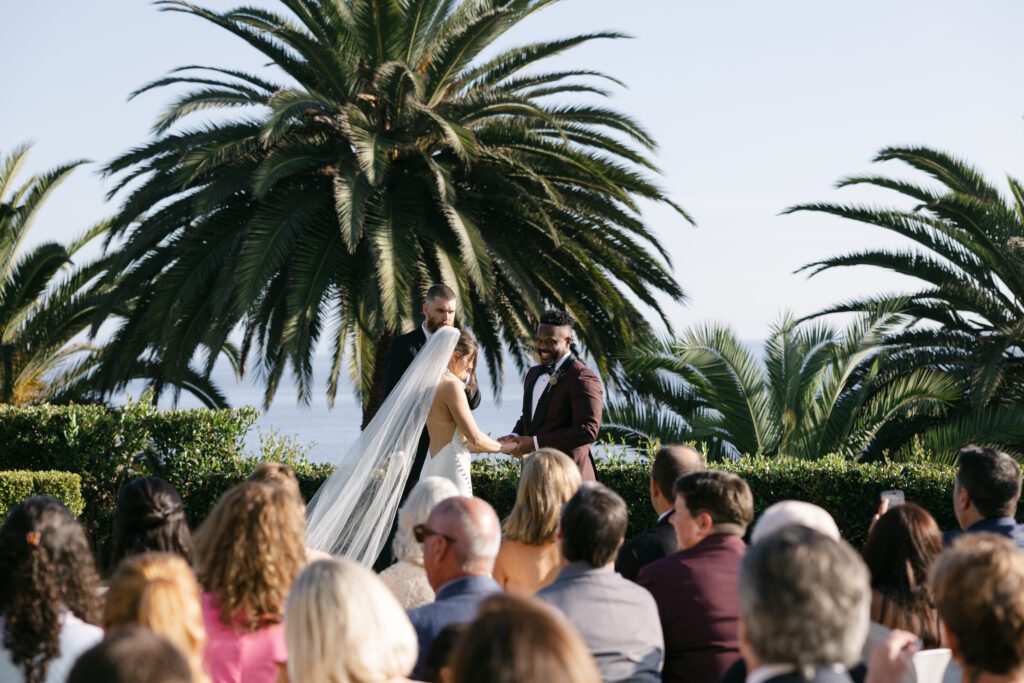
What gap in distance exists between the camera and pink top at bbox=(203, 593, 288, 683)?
355cm

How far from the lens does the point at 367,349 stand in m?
13.4

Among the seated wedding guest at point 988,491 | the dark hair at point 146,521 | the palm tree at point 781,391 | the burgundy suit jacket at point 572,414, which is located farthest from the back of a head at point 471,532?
the palm tree at point 781,391

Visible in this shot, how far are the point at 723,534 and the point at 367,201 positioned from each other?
27.7 ft

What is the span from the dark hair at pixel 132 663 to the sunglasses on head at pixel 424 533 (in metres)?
1.92

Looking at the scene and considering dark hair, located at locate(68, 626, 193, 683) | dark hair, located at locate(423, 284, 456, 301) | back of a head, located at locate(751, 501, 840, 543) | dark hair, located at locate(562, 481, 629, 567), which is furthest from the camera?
dark hair, located at locate(423, 284, 456, 301)

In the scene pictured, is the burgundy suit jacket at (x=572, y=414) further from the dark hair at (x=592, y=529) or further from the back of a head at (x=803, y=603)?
the back of a head at (x=803, y=603)

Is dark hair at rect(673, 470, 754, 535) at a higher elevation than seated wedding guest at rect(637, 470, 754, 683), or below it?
higher

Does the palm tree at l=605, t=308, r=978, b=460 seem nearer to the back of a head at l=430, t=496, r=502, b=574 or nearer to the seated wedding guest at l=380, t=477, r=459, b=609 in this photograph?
the seated wedding guest at l=380, t=477, r=459, b=609

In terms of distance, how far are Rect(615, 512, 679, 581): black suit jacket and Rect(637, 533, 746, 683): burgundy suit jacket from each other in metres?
0.78

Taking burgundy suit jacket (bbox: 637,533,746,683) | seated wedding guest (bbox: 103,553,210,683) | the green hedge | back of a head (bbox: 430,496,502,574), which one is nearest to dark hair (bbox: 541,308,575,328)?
burgundy suit jacket (bbox: 637,533,746,683)

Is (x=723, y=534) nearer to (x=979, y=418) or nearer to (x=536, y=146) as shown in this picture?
(x=979, y=418)

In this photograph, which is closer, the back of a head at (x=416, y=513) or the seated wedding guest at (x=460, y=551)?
the seated wedding guest at (x=460, y=551)

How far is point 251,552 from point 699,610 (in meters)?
1.64

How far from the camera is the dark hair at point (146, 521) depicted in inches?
175
